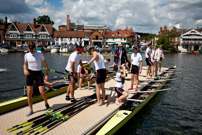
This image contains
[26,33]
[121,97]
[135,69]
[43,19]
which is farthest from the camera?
[43,19]

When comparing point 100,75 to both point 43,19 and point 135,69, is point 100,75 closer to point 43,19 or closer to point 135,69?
point 135,69

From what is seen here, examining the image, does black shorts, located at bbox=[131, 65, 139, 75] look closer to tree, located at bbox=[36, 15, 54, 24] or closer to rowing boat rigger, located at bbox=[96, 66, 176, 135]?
rowing boat rigger, located at bbox=[96, 66, 176, 135]

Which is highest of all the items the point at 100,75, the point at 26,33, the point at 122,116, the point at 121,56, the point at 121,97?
the point at 26,33

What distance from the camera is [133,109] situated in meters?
6.75

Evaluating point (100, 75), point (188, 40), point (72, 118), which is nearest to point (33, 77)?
point (72, 118)

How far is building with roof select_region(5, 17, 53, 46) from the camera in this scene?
7438cm

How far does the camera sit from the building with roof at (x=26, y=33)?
244ft

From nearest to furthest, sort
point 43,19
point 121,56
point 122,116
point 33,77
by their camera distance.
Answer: point 33,77 < point 122,116 < point 121,56 < point 43,19

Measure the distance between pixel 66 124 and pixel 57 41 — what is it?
78497 mm

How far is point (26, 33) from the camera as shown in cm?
7656

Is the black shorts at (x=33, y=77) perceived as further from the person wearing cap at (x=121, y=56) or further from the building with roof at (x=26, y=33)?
the building with roof at (x=26, y=33)

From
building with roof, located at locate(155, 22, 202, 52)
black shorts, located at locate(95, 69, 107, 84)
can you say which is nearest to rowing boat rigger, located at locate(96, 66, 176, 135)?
black shorts, located at locate(95, 69, 107, 84)

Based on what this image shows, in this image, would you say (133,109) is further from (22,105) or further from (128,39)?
(128,39)

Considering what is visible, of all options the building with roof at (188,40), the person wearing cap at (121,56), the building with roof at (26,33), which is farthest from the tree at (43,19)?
the person wearing cap at (121,56)
